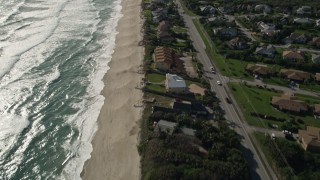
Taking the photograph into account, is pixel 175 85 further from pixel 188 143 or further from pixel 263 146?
pixel 263 146

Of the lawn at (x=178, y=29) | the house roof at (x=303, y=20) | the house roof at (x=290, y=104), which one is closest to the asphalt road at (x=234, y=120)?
the lawn at (x=178, y=29)

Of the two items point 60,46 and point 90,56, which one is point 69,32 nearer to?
point 60,46

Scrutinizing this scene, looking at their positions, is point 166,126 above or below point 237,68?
above

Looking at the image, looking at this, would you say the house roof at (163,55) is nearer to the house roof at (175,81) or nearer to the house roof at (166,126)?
the house roof at (175,81)

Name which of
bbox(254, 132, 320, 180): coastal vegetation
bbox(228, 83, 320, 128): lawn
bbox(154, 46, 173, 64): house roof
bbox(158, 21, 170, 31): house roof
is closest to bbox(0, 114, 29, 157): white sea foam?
bbox(154, 46, 173, 64): house roof

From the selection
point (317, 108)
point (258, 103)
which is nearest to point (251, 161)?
point (258, 103)

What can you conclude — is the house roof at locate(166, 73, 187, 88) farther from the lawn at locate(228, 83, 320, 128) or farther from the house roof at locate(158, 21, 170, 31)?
the house roof at locate(158, 21, 170, 31)
